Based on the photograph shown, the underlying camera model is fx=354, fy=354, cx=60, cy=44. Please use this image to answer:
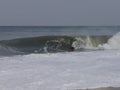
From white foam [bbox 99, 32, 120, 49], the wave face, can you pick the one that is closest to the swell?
the wave face

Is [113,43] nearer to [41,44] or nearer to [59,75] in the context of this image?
[41,44]

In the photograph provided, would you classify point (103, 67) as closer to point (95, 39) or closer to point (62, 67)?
point (62, 67)

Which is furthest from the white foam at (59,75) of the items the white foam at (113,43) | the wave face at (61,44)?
the white foam at (113,43)

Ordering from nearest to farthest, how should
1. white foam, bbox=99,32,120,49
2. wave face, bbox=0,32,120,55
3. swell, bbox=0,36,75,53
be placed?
swell, bbox=0,36,75,53 → wave face, bbox=0,32,120,55 → white foam, bbox=99,32,120,49

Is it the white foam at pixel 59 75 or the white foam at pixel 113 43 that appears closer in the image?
the white foam at pixel 59 75

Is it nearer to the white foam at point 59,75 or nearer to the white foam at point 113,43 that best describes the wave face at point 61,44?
the white foam at point 113,43

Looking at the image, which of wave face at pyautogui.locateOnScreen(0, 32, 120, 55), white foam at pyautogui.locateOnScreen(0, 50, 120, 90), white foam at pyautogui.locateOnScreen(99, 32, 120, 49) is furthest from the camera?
white foam at pyautogui.locateOnScreen(99, 32, 120, 49)

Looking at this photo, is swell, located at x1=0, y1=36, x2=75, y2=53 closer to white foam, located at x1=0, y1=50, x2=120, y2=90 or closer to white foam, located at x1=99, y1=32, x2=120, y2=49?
white foam, located at x1=99, y1=32, x2=120, y2=49

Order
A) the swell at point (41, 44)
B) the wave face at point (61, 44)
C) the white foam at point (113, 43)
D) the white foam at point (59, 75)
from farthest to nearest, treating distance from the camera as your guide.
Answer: the white foam at point (113, 43), the wave face at point (61, 44), the swell at point (41, 44), the white foam at point (59, 75)

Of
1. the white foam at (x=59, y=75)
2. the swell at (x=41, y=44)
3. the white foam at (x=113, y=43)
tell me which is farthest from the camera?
the white foam at (x=113, y=43)

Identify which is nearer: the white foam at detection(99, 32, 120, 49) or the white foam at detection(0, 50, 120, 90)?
→ the white foam at detection(0, 50, 120, 90)

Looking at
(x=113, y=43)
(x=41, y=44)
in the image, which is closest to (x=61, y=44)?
(x=41, y=44)

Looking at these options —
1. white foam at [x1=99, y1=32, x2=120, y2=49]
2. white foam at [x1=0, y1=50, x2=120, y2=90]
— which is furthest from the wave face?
white foam at [x1=0, y1=50, x2=120, y2=90]

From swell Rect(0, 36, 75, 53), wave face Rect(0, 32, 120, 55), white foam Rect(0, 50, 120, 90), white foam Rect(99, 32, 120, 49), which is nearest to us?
white foam Rect(0, 50, 120, 90)
